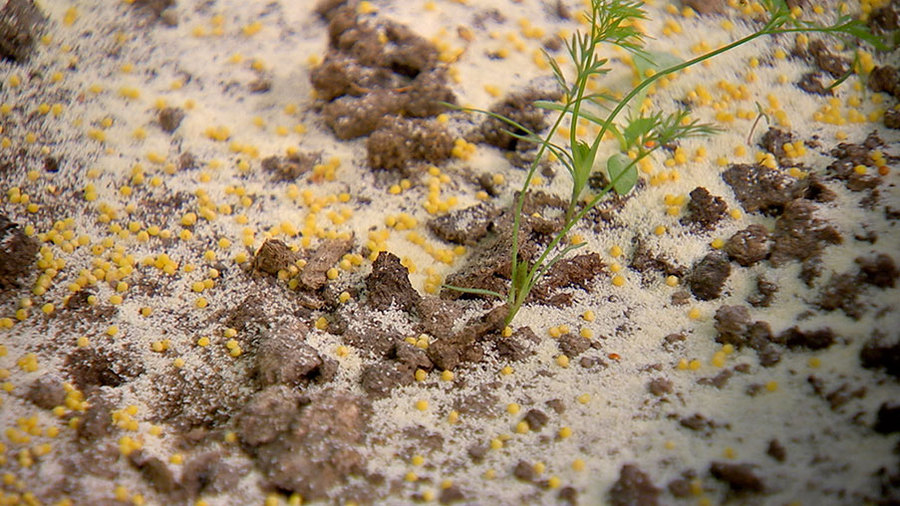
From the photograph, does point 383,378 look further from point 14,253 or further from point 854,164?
point 854,164

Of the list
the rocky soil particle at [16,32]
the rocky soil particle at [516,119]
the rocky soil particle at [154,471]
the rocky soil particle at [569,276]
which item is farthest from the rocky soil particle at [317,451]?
the rocky soil particle at [16,32]

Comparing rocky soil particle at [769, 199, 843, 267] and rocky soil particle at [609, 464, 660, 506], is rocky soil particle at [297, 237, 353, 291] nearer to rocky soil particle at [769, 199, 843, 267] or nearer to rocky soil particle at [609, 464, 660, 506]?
rocky soil particle at [609, 464, 660, 506]

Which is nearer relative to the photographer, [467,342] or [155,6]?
[467,342]

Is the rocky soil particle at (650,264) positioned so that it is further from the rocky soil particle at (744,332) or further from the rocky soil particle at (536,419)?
the rocky soil particle at (536,419)

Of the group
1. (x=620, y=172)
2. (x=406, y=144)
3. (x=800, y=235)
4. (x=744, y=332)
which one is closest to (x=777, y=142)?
(x=800, y=235)

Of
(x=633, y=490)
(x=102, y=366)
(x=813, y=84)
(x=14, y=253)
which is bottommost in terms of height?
(x=14, y=253)

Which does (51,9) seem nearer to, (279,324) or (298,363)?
(279,324)

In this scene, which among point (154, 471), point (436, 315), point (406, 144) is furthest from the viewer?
point (406, 144)
